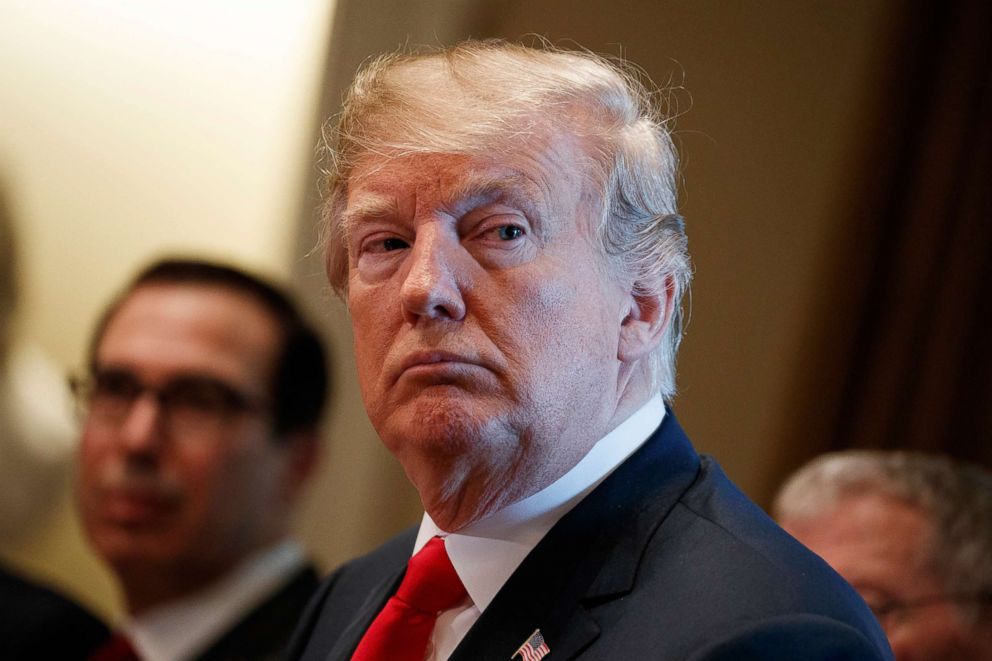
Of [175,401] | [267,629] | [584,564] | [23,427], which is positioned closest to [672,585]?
[584,564]

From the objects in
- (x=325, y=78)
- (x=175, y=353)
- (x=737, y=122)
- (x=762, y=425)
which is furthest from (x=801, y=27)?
(x=175, y=353)

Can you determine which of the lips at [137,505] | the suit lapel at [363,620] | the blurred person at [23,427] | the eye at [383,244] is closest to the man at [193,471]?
the lips at [137,505]

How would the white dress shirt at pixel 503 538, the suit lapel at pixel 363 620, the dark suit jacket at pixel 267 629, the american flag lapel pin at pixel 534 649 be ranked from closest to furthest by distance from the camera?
1. the american flag lapel pin at pixel 534 649
2. the white dress shirt at pixel 503 538
3. the suit lapel at pixel 363 620
4. the dark suit jacket at pixel 267 629

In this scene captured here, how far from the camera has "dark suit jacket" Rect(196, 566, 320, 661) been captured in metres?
3.00

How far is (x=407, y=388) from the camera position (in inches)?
64.7

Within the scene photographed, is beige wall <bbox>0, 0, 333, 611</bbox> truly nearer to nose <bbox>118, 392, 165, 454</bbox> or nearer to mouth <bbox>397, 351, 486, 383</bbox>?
nose <bbox>118, 392, 165, 454</bbox>

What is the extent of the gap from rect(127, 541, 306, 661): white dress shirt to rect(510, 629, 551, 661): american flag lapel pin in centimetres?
171

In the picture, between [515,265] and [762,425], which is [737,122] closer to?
[762,425]

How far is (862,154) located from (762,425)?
0.86 m

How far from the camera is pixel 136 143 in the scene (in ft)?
15.4

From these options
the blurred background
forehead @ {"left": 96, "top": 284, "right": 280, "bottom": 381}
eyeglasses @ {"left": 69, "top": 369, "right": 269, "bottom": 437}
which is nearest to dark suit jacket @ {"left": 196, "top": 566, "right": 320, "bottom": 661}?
eyeglasses @ {"left": 69, "top": 369, "right": 269, "bottom": 437}

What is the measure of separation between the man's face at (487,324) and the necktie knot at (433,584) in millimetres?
54

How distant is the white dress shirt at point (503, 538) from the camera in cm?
165

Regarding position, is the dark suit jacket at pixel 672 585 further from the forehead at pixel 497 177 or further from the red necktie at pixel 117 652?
the red necktie at pixel 117 652
